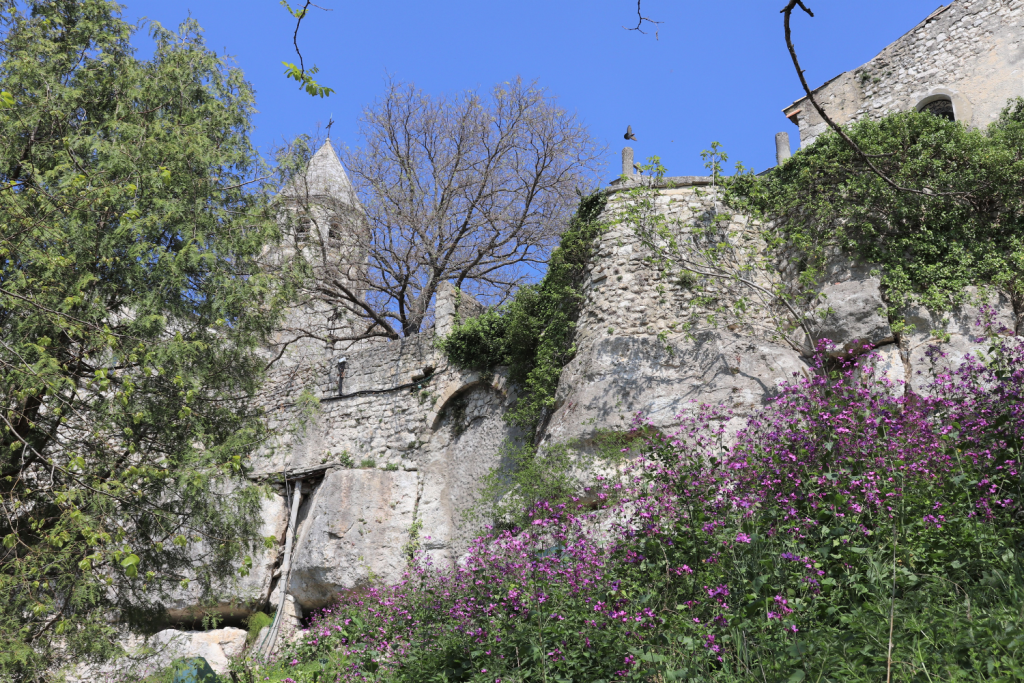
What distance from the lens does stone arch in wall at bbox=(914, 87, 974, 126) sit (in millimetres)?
9719

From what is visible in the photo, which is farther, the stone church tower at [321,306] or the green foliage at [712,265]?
the stone church tower at [321,306]

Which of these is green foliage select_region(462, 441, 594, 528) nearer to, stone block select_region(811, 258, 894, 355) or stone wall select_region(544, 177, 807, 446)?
stone wall select_region(544, 177, 807, 446)

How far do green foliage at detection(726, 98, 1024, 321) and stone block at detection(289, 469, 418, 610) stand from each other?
18.6 ft

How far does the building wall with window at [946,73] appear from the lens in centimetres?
953

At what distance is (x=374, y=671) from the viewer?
639cm

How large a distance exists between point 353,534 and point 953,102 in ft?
29.5

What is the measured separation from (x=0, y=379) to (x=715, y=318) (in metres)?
6.29

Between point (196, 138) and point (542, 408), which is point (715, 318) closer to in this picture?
Answer: point (542, 408)

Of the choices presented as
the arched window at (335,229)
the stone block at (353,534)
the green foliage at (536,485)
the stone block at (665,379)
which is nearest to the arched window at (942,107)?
the stone block at (665,379)

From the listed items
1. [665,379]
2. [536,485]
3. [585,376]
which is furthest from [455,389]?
[665,379]

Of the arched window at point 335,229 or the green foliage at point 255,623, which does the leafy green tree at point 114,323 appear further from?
the arched window at point 335,229

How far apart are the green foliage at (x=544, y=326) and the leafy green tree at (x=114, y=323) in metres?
3.07

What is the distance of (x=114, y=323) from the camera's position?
705 centimetres

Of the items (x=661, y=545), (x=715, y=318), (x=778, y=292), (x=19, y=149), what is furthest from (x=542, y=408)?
(x=19, y=149)
